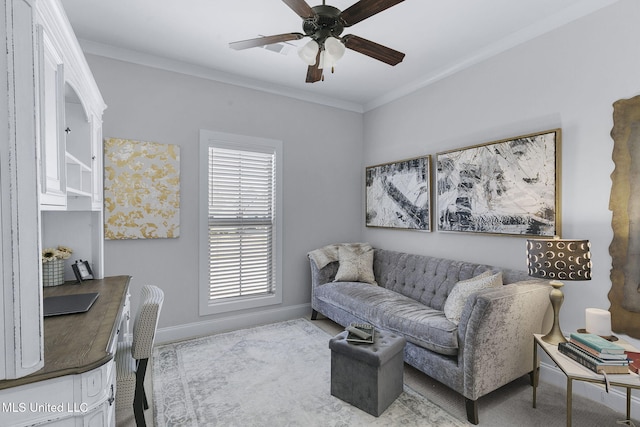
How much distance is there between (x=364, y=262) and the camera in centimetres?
393

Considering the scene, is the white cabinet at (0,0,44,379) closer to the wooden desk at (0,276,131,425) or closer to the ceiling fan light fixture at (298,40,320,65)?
the wooden desk at (0,276,131,425)

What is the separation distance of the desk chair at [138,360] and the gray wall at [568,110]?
112 inches

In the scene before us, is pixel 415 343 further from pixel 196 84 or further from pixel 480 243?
pixel 196 84

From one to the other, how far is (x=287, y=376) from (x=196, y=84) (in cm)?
312

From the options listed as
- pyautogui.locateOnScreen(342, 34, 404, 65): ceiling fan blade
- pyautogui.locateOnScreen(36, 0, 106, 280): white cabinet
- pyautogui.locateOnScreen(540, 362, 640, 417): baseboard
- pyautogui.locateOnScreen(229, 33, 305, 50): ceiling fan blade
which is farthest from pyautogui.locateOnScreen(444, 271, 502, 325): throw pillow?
pyautogui.locateOnScreen(36, 0, 106, 280): white cabinet

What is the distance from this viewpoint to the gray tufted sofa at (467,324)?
2.07m

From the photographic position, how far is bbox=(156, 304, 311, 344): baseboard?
336cm

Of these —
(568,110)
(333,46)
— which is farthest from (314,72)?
(568,110)

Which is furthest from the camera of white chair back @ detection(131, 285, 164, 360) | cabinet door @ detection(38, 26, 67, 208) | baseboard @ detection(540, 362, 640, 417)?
baseboard @ detection(540, 362, 640, 417)

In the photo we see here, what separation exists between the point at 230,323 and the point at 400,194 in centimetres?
258

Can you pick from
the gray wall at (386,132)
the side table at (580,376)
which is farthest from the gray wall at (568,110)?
the side table at (580,376)

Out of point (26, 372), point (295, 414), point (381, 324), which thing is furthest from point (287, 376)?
point (26, 372)

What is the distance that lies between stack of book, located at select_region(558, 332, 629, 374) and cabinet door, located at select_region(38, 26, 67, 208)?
2823mm

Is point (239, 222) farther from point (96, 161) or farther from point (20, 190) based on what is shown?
point (20, 190)
